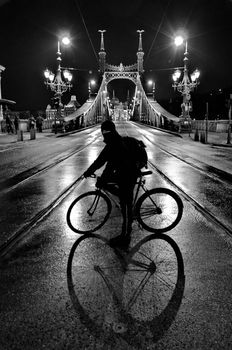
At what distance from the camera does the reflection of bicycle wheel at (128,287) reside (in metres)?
2.83

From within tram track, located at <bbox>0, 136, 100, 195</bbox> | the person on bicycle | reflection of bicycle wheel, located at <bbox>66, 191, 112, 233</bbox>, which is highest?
the person on bicycle

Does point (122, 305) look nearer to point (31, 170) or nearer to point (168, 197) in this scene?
point (168, 197)

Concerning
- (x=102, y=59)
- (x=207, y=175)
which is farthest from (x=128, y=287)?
(x=102, y=59)

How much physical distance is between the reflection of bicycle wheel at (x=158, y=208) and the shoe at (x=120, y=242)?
55 centimetres

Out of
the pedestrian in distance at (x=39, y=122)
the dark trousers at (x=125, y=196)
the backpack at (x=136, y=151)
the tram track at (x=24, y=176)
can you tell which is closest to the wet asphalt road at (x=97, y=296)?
the dark trousers at (x=125, y=196)

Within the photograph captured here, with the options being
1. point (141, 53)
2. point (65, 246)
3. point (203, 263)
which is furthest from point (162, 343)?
point (141, 53)

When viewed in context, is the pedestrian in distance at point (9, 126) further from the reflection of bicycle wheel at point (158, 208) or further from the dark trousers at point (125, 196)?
the dark trousers at point (125, 196)

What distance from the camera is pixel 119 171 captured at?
192 inches

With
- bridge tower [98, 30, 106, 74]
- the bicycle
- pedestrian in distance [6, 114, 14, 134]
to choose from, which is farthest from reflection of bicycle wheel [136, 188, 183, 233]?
bridge tower [98, 30, 106, 74]

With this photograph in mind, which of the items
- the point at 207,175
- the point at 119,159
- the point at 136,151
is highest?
the point at 136,151

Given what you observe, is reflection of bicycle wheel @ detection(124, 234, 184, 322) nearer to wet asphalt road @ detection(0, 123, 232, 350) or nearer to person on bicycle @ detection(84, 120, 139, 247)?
wet asphalt road @ detection(0, 123, 232, 350)

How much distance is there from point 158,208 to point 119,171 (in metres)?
0.98

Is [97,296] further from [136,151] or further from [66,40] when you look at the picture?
[66,40]

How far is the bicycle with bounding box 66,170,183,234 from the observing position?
527 cm
